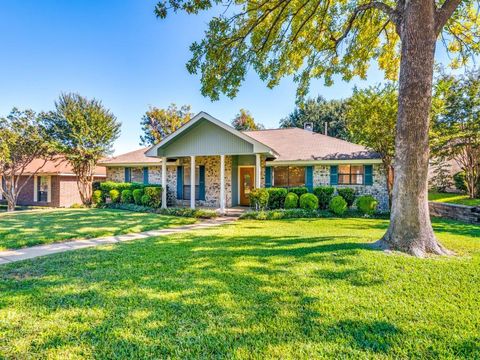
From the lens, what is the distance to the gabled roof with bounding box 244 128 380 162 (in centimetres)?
1462

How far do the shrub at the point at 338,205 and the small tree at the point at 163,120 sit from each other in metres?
24.4

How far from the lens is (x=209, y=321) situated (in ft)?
10.3

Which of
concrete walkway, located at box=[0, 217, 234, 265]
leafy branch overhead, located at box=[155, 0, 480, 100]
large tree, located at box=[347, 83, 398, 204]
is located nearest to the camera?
concrete walkway, located at box=[0, 217, 234, 265]

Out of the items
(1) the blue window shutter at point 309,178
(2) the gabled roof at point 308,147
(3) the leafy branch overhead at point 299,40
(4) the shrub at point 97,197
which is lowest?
(4) the shrub at point 97,197

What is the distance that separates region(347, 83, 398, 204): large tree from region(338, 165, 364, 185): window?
4.20ft

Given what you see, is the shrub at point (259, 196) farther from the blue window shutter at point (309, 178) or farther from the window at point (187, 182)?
the window at point (187, 182)

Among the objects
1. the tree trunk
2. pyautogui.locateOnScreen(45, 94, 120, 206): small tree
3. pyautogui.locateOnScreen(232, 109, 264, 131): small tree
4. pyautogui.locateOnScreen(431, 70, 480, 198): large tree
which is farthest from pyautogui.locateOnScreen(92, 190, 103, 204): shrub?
pyautogui.locateOnScreen(232, 109, 264, 131): small tree

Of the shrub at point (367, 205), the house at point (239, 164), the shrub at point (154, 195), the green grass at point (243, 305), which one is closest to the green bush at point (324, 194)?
the house at point (239, 164)

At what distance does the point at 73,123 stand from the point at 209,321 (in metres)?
19.4

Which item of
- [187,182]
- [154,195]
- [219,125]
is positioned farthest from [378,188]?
[154,195]

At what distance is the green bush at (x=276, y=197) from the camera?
14.1 meters

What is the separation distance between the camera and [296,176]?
15648 millimetres

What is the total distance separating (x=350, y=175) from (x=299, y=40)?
A: 7.33 m

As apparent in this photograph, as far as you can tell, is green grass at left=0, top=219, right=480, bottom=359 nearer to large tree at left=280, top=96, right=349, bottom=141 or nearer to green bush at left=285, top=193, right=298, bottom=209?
green bush at left=285, top=193, right=298, bottom=209
